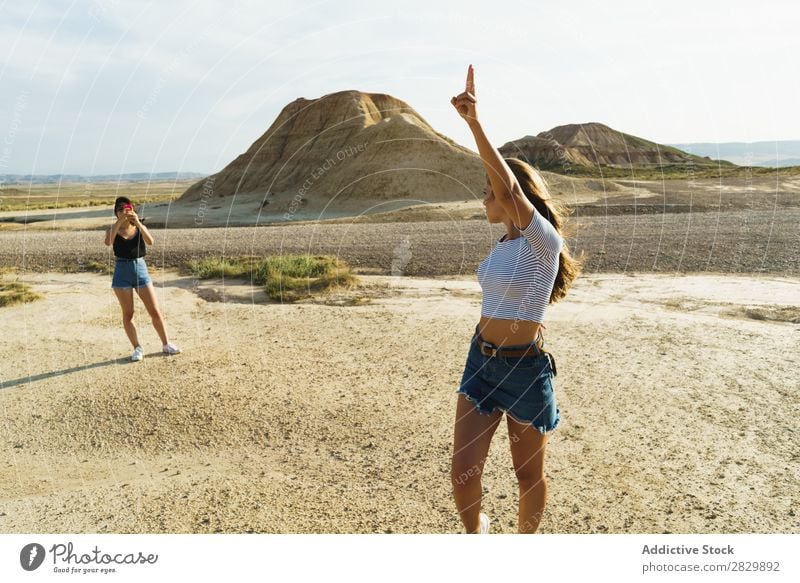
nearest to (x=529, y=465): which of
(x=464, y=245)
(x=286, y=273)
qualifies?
(x=286, y=273)

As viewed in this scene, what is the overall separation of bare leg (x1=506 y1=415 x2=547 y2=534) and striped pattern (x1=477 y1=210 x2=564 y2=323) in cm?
58

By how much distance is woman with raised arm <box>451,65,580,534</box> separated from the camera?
3252 mm

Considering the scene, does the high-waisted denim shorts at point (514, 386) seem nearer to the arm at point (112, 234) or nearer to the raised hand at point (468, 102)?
the raised hand at point (468, 102)

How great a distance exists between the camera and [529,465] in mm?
3416

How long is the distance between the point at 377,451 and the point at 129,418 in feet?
8.24

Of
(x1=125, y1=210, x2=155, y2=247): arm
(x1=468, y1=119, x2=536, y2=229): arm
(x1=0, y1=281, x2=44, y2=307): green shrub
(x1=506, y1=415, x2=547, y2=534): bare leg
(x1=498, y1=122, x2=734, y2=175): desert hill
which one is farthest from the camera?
(x1=498, y1=122, x2=734, y2=175): desert hill

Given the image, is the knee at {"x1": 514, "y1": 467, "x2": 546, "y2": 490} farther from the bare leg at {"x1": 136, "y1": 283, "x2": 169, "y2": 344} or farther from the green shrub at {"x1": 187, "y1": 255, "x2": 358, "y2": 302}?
the green shrub at {"x1": 187, "y1": 255, "x2": 358, "y2": 302}

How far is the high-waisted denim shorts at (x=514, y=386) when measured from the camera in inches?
128

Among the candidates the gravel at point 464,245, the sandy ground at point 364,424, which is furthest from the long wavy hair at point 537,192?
the gravel at point 464,245

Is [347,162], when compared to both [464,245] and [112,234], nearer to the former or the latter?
[464,245]

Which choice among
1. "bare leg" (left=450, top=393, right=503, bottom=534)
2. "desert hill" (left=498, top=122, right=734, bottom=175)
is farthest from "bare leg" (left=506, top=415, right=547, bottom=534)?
"desert hill" (left=498, top=122, right=734, bottom=175)

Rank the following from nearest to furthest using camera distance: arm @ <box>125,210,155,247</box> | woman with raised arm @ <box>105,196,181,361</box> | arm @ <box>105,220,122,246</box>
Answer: arm @ <box>125,210,155,247</box> → arm @ <box>105,220,122,246</box> → woman with raised arm @ <box>105,196,181,361</box>

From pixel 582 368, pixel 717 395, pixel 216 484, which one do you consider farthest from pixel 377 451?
pixel 717 395

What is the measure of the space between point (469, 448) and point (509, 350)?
540mm
